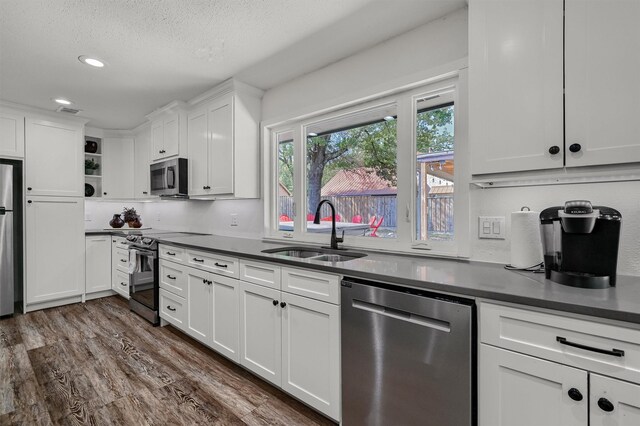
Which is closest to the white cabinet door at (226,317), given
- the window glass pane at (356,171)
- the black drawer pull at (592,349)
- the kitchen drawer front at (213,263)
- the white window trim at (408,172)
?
the kitchen drawer front at (213,263)

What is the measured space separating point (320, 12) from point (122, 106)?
9.54ft

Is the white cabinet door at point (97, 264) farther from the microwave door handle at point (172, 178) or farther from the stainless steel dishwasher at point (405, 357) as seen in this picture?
the stainless steel dishwasher at point (405, 357)

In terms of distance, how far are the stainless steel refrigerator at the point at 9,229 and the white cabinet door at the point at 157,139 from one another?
141 centimetres

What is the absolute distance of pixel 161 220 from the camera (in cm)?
470

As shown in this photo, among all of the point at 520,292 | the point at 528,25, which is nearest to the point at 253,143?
the point at 528,25

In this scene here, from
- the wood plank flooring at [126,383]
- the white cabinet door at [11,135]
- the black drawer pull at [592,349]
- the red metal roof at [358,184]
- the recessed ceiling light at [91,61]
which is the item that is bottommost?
the wood plank flooring at [126,383]

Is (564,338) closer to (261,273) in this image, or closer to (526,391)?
(526,391)

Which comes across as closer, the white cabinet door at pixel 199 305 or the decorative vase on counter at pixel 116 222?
the white cabinet door at pixel 199 305

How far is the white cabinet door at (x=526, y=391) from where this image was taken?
1.03m

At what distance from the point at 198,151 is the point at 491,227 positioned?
2.86 metres

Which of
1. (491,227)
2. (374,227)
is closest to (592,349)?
(491,227)

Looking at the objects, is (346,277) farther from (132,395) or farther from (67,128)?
(67,128)

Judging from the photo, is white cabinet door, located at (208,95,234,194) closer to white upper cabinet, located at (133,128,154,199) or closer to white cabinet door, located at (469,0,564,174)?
white upper cabinet, located at (133,128,154,199)

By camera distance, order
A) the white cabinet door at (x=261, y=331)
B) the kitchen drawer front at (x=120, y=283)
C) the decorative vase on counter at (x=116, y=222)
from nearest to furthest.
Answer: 1. the white cabinet door at (x=261, y=331)
2. the kitchen drawer front at (x=120, y=283)
3. the decorative vase on counter at (x=116, y=222)
